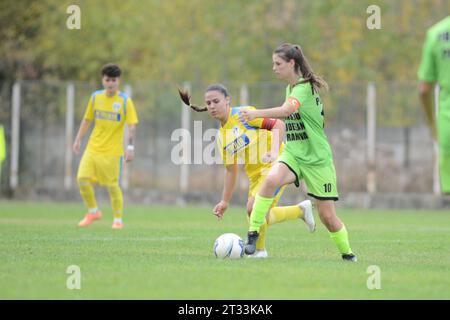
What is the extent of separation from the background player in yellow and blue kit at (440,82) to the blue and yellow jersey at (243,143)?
341 cm

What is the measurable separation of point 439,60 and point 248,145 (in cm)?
361

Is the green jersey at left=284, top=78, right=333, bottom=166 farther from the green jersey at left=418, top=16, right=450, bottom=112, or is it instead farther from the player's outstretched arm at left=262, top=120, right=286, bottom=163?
the green jersey at left=418, top=16, right=450, bottom=112

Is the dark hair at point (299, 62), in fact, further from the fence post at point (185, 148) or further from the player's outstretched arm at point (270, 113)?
the fence post at point (185, 148)

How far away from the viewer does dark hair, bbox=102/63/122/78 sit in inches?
601

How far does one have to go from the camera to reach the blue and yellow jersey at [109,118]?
1586cm

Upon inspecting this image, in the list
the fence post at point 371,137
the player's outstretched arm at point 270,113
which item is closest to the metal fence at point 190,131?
the fence post at point 371,137

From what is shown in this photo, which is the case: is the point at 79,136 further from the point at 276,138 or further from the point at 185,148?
the point at 185,148

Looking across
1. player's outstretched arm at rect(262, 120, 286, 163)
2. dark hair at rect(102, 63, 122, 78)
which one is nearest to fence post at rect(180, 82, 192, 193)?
dark hair at rect(102, 63, 122, 78)

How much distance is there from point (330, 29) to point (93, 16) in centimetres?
745

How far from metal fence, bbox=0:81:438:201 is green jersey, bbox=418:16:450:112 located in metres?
15.6

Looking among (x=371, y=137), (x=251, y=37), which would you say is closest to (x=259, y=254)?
(x=371, y=137)

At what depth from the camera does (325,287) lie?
834cm

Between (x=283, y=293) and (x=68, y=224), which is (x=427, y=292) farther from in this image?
(x=68, y=224)
